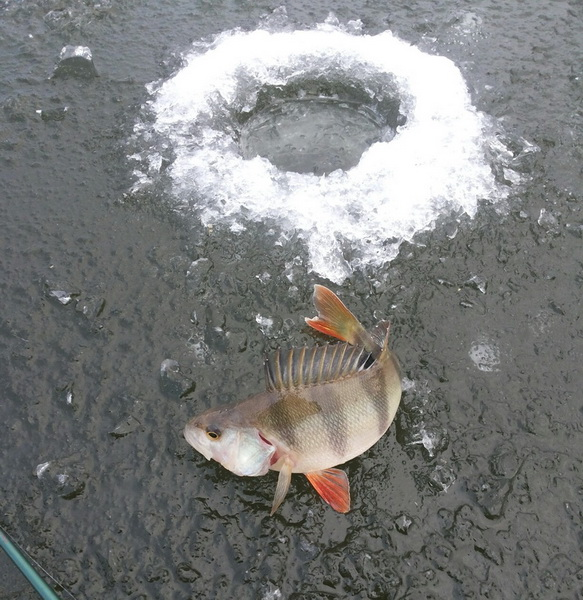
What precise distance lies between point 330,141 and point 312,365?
312 centimetres

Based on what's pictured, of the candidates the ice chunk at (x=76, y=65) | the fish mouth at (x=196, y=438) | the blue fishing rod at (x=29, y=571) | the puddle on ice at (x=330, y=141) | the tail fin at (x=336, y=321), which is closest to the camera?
the blue fishing rod at (x=29, y=571)

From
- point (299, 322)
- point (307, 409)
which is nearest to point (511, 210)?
point (299, 322)

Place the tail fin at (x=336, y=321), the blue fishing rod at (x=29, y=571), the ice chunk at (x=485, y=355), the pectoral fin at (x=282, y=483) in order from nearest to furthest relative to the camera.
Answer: the blue fishing rod at (x=29, y=571)
the pectoral fin at (x=282, y=483)
the tail fin at (x=336, y=321)
the ice chunk at (x=485, y=355)

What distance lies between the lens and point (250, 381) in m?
3.85

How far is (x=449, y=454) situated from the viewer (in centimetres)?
354

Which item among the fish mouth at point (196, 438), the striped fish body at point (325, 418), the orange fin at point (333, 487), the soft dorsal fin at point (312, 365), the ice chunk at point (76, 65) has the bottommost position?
the orange fin at point (333, 487)

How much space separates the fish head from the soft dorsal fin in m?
0.31

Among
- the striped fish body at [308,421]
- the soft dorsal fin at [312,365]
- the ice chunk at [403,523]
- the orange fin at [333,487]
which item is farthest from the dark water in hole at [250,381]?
the soft dorsal fin at [312,365]

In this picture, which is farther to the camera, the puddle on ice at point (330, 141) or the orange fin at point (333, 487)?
the puddle on ice at point (330, 141)

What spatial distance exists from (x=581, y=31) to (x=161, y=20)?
4.81m

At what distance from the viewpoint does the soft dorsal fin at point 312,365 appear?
10.7 feet

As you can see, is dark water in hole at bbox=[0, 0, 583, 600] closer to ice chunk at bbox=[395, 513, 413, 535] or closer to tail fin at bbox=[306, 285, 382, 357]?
ice chunk at bbox=[395, 513, 413, 535]

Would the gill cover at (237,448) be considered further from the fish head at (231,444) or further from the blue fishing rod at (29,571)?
the blue fishing rod at (29,571)

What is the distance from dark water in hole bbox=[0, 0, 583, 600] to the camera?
10.5ft
